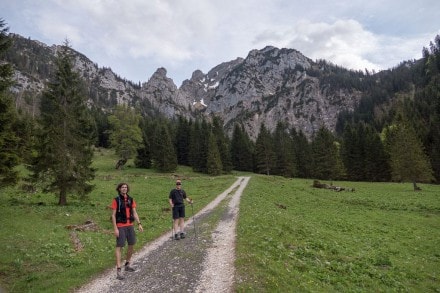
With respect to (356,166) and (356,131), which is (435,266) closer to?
(356,166)

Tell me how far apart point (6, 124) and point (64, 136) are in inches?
346

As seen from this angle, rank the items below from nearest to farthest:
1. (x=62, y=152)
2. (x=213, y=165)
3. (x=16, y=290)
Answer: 1. (x=16, y=290)
2. (x=62, y=152)
3. (x=213, y=165)

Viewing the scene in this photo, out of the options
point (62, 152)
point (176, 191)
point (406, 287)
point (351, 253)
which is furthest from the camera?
point (62, 152)

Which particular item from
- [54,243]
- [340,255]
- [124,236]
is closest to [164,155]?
[54,243]

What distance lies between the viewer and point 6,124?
22.4m

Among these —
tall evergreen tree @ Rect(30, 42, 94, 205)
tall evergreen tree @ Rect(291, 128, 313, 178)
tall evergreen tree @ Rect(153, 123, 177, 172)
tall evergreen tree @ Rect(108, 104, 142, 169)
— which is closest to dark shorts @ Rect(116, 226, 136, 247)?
tall evergreen tree @ Rect(30, 42, 94, 205)

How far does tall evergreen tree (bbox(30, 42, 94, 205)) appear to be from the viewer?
30391 millimetres

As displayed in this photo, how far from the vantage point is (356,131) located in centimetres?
9469

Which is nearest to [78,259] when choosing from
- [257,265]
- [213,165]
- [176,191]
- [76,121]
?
[176,191]

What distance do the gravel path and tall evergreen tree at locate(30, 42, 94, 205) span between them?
679 inches

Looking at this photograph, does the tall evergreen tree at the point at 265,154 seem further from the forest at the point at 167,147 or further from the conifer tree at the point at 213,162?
the conifer tree at the point at 213,162

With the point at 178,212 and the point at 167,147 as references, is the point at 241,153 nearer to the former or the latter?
the point at 167,147

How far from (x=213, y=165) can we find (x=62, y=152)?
179 ft

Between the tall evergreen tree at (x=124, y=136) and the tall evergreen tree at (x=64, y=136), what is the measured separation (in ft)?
156
